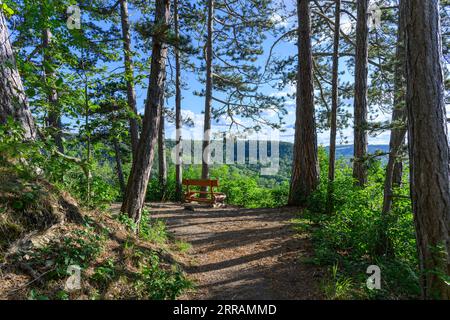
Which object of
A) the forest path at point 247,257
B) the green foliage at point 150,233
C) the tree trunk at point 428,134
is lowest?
the forest path at point 247,257

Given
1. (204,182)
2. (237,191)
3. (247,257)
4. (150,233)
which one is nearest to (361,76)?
(204,182)

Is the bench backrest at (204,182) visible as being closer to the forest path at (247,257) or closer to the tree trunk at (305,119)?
the forest path at (247,257)

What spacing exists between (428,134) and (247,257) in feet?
10.9

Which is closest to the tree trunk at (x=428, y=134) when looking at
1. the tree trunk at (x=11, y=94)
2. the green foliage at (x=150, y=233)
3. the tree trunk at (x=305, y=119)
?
the green foliage at (x=150, y=233)

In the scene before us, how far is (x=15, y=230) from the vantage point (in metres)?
3.32

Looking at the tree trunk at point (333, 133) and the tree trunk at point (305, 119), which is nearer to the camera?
the tree trunk at point (333, 133)

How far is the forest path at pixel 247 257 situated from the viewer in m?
3.82

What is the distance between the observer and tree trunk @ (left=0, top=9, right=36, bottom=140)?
432 cm

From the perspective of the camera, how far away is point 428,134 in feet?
11.8

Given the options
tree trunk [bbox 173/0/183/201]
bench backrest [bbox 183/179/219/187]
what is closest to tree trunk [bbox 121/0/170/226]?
bench backrest [bbox 183/179/219/187]

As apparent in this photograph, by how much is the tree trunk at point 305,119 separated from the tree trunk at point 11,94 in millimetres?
7178

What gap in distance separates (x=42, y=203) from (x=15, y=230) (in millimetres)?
478
